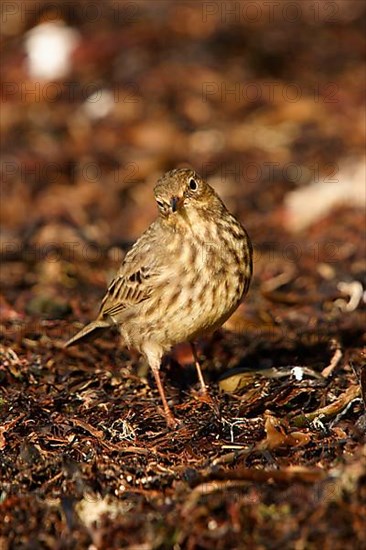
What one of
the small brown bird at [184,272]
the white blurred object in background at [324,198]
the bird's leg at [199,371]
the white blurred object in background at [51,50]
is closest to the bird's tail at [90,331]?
the small brown bird at [184,272]

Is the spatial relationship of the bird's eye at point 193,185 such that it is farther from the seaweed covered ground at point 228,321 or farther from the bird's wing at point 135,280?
the seaweed covered ground at point 228,321

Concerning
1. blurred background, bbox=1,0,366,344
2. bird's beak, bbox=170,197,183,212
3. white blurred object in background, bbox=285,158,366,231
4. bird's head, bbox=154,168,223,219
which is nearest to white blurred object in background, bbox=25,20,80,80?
blurred background, bbox=1,0,366,344

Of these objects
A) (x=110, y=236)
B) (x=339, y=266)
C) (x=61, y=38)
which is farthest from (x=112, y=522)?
(x=61, y=38)

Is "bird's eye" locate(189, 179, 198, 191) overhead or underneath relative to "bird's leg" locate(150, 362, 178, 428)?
→ overhead

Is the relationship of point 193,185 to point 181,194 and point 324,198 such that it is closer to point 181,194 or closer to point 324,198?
point 181,194

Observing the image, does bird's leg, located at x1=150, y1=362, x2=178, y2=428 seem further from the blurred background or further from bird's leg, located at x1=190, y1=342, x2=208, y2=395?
the blurred background

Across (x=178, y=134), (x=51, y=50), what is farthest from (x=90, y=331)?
(x=51, y=50)

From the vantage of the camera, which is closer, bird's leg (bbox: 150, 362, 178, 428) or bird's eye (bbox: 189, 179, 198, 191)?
bird's leg (bbox: 150, 362, 178, 428)
